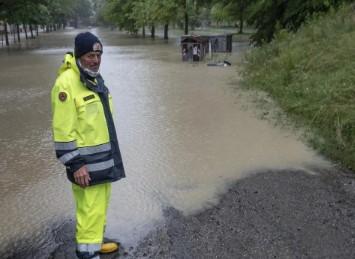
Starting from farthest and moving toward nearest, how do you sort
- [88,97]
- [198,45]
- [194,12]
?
[194,12], [198,45], [88,97]

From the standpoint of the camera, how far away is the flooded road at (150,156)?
13.4 ft

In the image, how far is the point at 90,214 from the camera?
296 centimetres

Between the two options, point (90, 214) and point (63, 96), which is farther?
point (90, 214)

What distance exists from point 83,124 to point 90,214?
61 cm

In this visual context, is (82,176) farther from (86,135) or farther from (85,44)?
(85,44)

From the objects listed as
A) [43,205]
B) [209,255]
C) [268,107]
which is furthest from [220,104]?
Result: [209,255]

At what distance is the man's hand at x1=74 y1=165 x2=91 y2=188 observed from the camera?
112 inches

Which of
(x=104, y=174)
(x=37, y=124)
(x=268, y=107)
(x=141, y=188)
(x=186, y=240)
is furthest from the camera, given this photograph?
(x=268, y=107)

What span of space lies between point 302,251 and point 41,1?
30.0m

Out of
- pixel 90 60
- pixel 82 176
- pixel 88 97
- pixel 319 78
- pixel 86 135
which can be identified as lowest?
pixel 319 78

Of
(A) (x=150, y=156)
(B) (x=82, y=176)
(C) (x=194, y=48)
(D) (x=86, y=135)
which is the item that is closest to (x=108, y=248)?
(B) (x=82, y=176)

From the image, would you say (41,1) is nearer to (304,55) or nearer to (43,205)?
(304,55)

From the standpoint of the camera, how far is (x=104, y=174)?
2957 millimetres

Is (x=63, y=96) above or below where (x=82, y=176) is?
above
